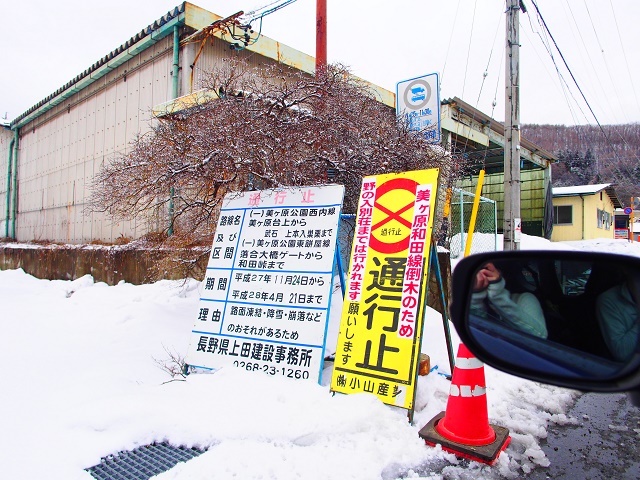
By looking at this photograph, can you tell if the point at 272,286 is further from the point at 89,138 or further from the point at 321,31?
the point at 89,138

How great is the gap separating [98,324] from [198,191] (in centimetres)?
241

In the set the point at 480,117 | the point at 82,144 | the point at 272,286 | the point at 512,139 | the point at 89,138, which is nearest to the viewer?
the point at 272,286

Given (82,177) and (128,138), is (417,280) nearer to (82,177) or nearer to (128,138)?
(128,138)

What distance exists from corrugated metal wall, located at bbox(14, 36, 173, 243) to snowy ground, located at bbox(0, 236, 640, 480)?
4202mm

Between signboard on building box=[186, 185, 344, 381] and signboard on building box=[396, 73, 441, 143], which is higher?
signboard on building box=[396, 73, 441, 143]

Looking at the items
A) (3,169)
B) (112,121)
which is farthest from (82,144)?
(3,169)

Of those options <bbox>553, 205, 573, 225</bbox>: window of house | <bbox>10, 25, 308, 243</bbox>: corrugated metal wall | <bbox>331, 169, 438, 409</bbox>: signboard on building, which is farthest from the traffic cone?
<bbox>553, 205, 573, 225</bbox>: window of house

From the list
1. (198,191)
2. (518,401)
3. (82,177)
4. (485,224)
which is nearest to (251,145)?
(198,191)

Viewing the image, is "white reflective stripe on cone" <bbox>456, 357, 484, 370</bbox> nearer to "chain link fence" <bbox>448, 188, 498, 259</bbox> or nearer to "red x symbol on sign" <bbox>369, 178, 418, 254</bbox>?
"red x symbol on sign" <bbox>369, 178, 418, 254</bbox>

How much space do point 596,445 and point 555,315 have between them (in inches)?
104

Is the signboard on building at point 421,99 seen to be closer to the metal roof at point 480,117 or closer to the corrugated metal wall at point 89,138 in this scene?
the corrugated metal wall at point 89,138

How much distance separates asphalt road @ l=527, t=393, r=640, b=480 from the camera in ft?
8.91

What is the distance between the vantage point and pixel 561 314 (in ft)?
4.20

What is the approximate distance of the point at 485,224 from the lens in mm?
14688
